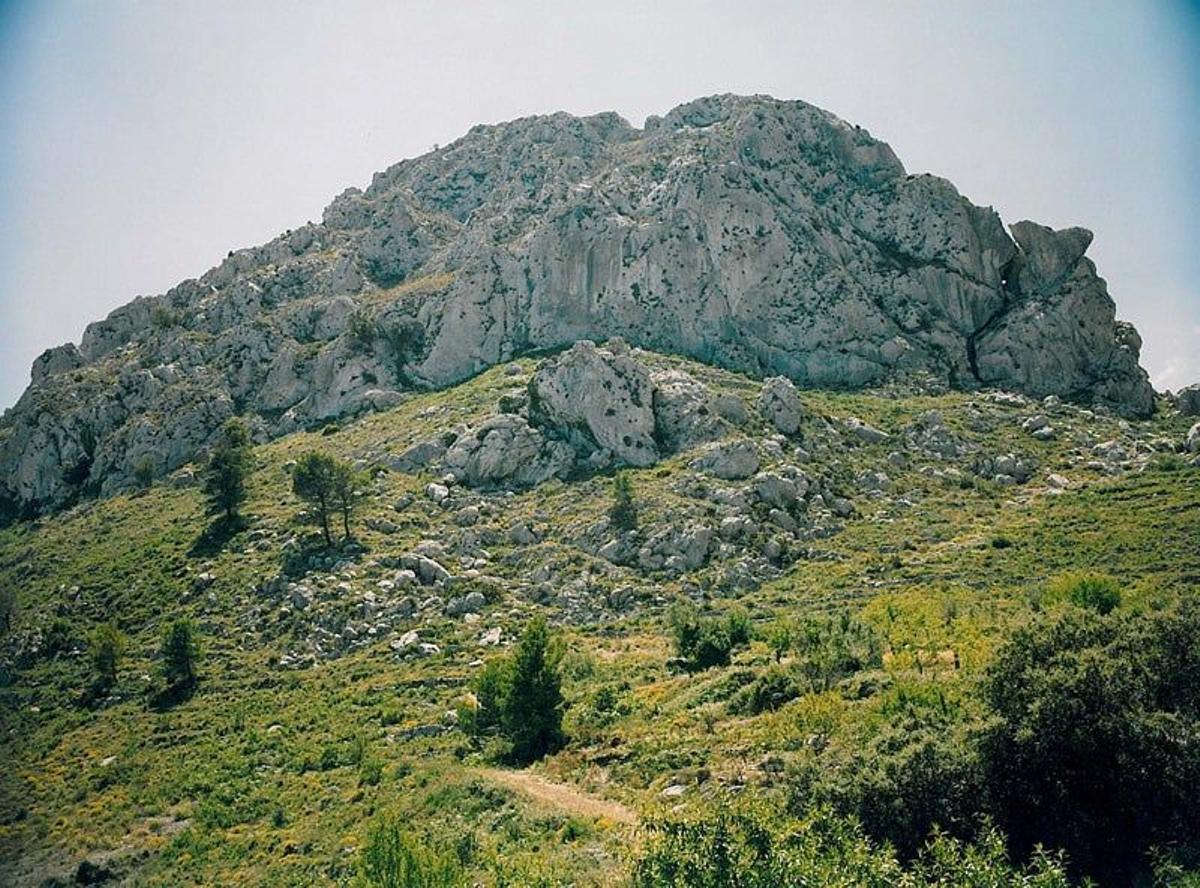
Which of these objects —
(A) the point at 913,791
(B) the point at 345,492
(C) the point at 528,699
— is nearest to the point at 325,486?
(B) the point at 345,492

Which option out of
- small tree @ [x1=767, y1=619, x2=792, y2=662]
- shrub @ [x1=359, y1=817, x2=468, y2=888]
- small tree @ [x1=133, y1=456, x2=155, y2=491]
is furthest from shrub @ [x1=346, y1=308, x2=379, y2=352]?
shrub @ [x1=359, y1=817, x2=468, y2=888]

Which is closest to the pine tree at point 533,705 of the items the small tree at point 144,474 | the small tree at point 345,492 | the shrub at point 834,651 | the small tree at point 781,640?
the small tree at point 781,640

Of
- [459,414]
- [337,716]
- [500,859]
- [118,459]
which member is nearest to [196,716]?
[337,716]

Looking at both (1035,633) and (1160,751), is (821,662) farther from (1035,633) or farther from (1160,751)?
(1160,751)

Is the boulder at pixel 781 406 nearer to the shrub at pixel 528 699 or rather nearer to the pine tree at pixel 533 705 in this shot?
the shrub at pixel 528 699

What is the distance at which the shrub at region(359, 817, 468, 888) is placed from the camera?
66.0 ft

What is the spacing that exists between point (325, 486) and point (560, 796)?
4651cm

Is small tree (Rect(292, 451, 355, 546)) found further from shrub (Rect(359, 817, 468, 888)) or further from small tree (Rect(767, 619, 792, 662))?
shrub (Rect(359, 817, 468, 888))

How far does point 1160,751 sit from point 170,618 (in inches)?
2533

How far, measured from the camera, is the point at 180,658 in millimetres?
54406

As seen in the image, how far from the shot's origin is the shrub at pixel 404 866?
20.1m

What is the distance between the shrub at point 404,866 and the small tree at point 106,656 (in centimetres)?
4270

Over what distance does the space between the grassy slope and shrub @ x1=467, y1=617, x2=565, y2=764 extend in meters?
2.03

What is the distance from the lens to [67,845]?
116 feet
